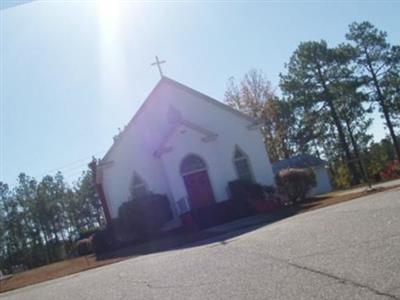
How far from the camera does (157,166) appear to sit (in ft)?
104

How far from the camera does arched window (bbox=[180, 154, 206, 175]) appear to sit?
101ft

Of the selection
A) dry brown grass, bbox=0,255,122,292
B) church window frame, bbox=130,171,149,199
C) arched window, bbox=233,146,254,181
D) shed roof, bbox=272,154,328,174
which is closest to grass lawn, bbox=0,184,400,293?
dry brown grass, bbox=0,255,122,292

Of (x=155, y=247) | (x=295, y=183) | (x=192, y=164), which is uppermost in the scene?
(x=192, y=164)

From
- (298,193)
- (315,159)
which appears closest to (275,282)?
(298,193)

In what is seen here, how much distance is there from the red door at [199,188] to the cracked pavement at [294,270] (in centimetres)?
1718

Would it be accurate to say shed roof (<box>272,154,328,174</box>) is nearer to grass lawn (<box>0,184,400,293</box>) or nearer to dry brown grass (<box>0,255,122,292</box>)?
grass lawn (<box>0,184,400,293</box>)

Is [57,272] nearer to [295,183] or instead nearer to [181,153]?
[181,153]

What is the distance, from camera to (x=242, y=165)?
104 feet

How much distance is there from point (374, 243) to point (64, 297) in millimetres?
6577

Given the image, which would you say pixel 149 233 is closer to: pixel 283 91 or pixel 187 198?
pixel 187 198

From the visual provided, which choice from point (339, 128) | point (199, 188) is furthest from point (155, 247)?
point (339, 128)

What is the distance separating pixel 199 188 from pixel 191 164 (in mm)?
1419

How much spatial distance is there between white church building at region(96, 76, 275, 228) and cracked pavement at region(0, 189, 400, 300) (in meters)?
17.1

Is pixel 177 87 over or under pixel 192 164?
over
